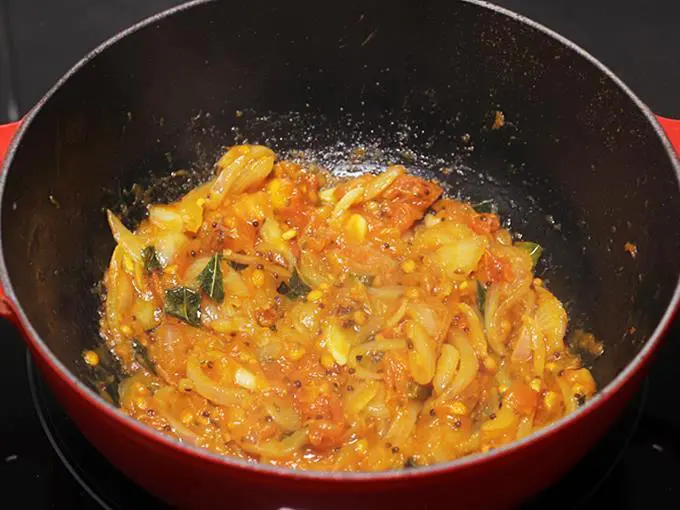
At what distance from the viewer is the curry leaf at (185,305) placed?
245 cm

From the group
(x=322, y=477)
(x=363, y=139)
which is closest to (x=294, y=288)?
(x=363, y=139)

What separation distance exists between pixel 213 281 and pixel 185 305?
0.37ft

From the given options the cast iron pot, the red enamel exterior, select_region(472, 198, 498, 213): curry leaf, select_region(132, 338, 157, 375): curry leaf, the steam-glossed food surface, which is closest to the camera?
the red enamel exterior

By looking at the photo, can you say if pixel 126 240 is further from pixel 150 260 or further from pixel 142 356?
pixel 142 356

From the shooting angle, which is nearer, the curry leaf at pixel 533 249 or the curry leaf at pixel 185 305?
the curry leaf at pixel 185 305

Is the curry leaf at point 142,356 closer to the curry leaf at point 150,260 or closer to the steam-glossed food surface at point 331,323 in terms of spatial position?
the steam-glossed food surface at point 331,323

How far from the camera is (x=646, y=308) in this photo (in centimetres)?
213

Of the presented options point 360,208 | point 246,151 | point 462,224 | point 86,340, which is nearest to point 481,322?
point 462,224

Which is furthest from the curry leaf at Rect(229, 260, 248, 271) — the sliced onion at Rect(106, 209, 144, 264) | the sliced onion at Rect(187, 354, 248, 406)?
the sliced onion at Rect(187, 354, 248, 406)

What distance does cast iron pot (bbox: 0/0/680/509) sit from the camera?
207cm

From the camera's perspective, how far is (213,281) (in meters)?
2.48

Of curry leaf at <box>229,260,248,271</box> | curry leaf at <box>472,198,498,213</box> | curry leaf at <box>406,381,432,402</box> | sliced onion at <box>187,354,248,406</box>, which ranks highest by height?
curry leaf at <box>472,198,498,213</box>

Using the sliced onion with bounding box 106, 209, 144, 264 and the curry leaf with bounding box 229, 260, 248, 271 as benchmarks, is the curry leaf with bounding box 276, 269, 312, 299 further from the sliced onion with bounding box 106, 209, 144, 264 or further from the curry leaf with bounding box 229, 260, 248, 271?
the sliced onion with bounding box 106, 209, 144, 264

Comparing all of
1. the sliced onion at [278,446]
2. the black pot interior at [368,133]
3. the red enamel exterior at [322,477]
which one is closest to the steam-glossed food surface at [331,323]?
the sliced onion at [278,446]
